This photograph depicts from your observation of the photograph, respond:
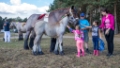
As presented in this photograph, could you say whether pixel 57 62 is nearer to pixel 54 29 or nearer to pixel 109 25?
pixel 54 29

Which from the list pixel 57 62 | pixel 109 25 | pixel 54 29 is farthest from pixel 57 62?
pixel 109 25

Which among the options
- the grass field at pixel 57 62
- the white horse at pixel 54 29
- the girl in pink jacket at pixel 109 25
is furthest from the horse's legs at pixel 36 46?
the girl in pink jacket at pixel 109 25

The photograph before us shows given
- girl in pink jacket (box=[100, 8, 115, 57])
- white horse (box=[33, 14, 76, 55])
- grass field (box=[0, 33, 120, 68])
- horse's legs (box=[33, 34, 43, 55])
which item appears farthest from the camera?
horse's legs (box=[33, 34, 43, 55])

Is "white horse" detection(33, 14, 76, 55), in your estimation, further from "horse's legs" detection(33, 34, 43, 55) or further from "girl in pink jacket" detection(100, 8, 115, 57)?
"girl in pink jacket" detection(100, 8, 115, 57)

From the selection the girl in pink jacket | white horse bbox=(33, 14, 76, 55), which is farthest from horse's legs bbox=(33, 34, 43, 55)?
the girl in pink jacket

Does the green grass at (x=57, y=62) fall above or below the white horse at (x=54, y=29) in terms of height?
below

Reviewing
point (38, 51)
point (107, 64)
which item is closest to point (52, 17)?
point (38, 51)

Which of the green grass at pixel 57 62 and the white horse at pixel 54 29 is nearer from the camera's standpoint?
the green grass at pixel 57 62

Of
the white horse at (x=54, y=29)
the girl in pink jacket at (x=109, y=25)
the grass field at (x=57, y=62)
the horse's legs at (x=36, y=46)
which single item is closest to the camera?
the grass field at (x=57, y=62)

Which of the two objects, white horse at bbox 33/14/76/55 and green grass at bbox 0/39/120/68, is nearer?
green grass at bbox 0/39/120/68

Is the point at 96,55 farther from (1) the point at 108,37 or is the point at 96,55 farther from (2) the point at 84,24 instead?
(2) the point at 84,24

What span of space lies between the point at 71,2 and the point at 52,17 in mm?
24081

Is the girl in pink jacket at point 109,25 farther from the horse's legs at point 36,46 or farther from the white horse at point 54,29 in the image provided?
the horse's legs at point 36,46

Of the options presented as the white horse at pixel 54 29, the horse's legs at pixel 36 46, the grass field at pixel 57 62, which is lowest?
the grass field at pixel 57 62
